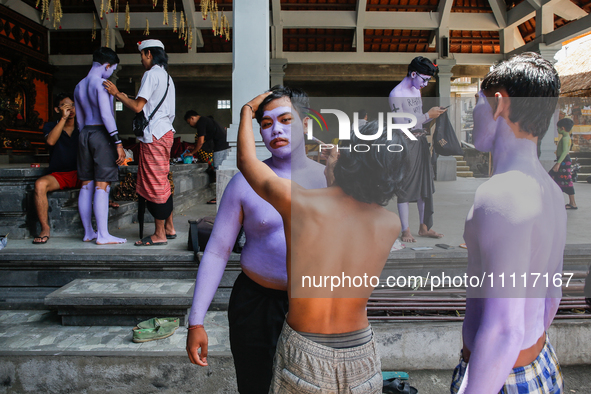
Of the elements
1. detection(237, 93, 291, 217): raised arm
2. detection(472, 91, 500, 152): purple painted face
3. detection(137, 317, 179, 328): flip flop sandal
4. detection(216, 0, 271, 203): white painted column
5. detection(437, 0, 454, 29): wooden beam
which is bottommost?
detection(137, 317, 179, 328): flip flop sandal

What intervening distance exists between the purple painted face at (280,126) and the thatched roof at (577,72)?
44.5ft

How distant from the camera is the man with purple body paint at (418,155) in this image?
11.2 feet

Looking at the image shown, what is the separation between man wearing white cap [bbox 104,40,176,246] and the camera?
357cm

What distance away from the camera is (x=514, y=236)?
0.98 metres

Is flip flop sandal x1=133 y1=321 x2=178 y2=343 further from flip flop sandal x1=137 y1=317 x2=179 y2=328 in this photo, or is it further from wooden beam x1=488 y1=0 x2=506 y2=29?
wooden beam x1=488 y1=0 x2=506 y2=29

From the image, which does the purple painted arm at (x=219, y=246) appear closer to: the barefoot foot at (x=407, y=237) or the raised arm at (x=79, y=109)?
the barefoot foot at (x=407, y=237)

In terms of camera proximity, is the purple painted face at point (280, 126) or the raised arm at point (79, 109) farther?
the raised arm at point (79, 109)

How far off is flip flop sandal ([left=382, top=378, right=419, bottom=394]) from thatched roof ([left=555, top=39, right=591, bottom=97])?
504 inches

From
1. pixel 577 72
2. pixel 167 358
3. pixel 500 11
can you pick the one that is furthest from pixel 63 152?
pixel 577 72

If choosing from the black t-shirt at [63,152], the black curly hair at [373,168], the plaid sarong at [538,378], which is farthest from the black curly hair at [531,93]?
the black t-shirt at [63,152]

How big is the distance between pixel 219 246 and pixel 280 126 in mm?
488

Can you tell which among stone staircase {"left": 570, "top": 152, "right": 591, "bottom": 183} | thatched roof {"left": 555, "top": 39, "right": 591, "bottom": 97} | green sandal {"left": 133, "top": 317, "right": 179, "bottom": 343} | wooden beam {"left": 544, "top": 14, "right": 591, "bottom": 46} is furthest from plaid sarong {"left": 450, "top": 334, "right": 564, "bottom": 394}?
thatched roof {"left": 555, "top": 39, "right": 591, "bottom": 97}

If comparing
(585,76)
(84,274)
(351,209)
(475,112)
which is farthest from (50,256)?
(585,76)

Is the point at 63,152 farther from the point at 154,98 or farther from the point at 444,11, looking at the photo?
the point at 444,11
